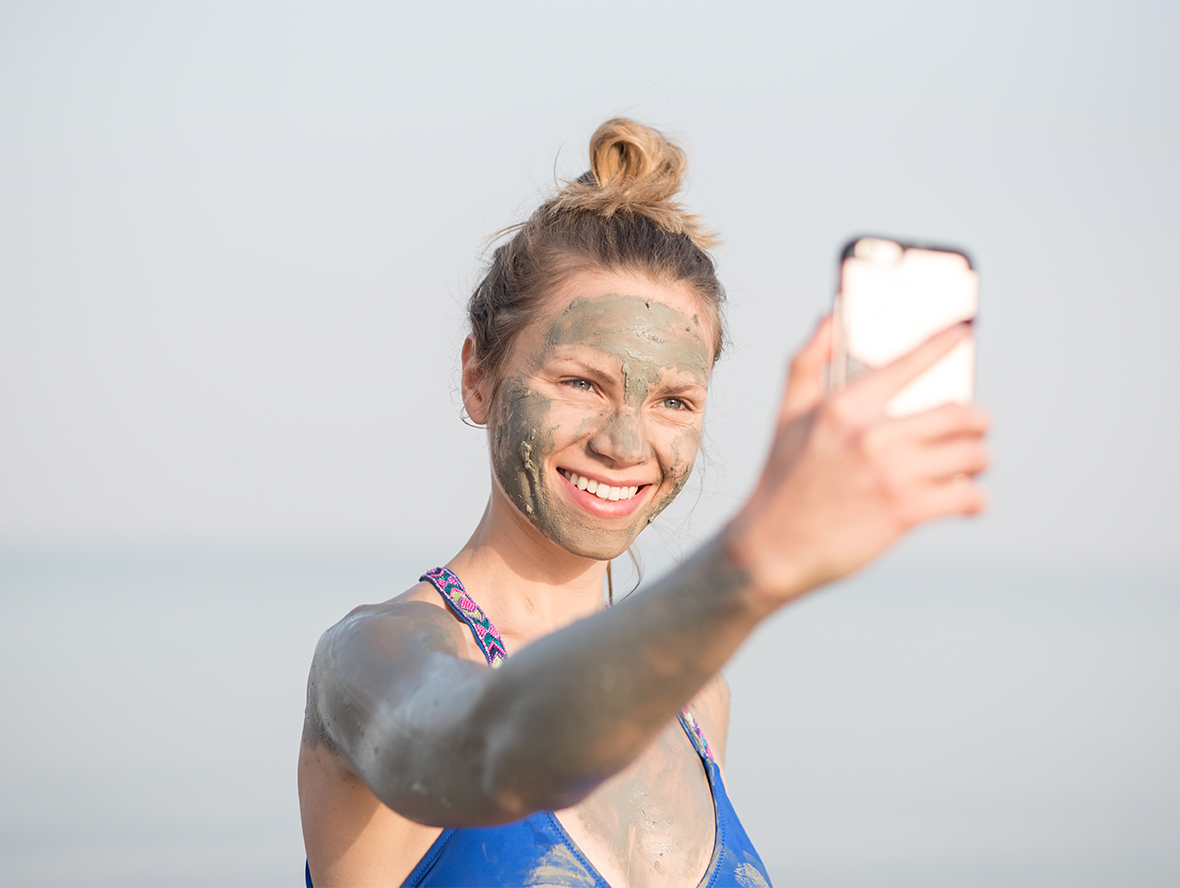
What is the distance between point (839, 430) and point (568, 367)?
50.6 inches

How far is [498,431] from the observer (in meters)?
2.28

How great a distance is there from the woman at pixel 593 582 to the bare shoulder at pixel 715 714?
0.01 meters

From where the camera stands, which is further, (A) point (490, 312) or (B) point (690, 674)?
(A) point (490, 312)

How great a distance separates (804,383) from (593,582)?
1496mm

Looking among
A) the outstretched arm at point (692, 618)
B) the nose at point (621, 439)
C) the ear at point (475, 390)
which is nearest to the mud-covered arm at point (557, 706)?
the outstretched arm at point (692, 618)

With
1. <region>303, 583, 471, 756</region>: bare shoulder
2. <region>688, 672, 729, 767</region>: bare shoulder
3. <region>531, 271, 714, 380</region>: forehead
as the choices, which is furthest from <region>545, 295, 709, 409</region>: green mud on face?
<region>688, 672, 729, 767</region>: bare shoulder

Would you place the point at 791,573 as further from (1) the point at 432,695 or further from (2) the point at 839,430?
(1) the point at 432,695

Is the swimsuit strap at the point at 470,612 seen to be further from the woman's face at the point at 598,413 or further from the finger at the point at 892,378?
the finger at the point at 892,378

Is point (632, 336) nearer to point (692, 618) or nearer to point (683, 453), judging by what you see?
point (683, 453)

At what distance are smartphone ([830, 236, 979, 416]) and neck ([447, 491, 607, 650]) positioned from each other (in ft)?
4.33

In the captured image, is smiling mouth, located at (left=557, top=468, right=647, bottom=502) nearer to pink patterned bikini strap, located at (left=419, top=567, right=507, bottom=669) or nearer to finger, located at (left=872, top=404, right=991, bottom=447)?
pink patterned bikini strap, located at (left=419, top=567, right=507, bottom=669)

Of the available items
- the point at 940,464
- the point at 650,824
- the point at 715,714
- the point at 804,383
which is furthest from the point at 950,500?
the point at 715,714

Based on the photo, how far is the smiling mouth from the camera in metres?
2.21

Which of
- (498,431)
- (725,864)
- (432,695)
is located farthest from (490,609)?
(432,695)
